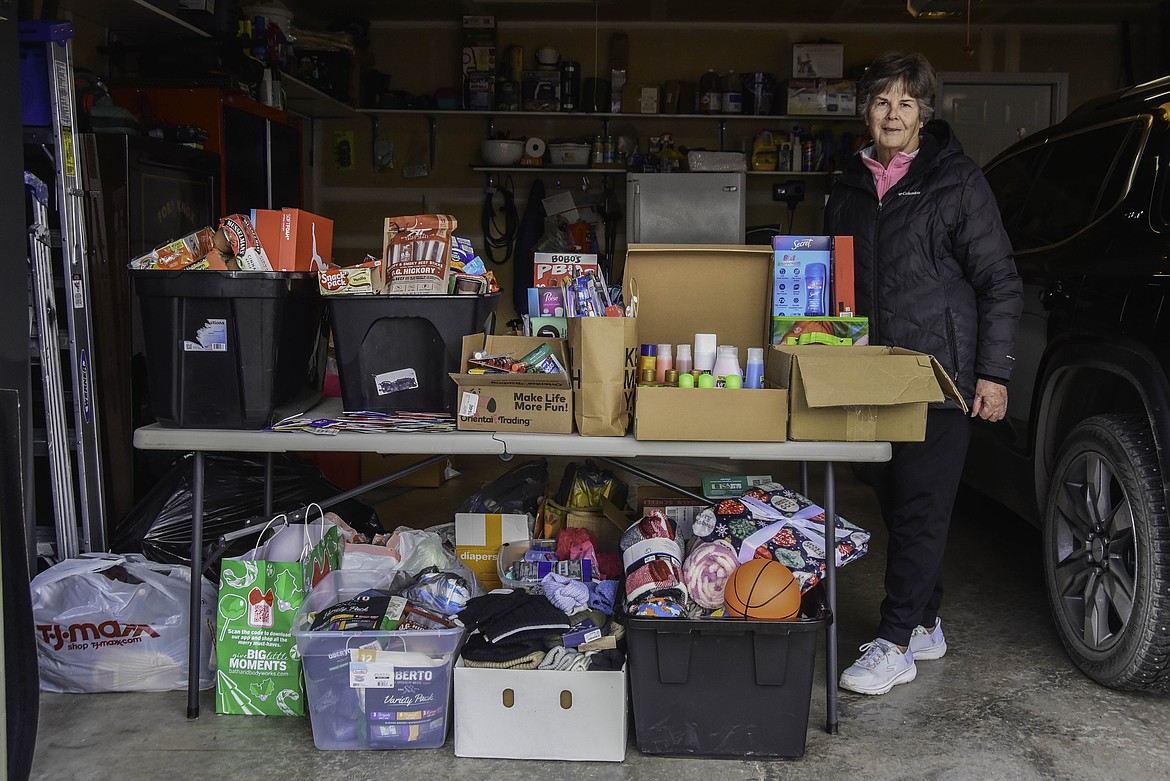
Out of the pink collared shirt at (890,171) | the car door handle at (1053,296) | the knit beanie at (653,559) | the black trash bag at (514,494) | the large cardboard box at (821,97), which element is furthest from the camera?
the large cardboard box at (821,97)

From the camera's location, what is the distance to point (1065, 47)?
22.4 feet

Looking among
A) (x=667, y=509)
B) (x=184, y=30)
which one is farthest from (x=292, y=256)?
(x=184, y=30)

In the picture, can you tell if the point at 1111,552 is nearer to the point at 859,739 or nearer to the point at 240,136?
the point at 859,739

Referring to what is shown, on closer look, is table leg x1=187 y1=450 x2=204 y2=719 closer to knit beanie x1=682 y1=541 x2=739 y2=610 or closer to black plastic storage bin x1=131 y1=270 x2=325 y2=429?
black plastic storage bin x1=131 y1=270 x2=325 y2=429

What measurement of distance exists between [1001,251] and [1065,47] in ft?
17.2

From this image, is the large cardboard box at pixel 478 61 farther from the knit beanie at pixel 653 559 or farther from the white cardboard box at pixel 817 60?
the knit beanie at pixel 653 559

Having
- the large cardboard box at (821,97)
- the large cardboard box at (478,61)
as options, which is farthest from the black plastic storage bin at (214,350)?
the large cardboard box at (821,97)

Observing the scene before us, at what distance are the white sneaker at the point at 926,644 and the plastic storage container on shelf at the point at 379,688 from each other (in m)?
1.39

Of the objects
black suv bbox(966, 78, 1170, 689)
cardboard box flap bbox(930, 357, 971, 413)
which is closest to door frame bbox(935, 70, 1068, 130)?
black suv bbox(966, 78, 1170, 689)

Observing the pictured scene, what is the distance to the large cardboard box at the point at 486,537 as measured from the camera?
9.51 ft

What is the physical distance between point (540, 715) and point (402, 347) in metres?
0.97

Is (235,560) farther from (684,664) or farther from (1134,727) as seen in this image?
(1134,727)

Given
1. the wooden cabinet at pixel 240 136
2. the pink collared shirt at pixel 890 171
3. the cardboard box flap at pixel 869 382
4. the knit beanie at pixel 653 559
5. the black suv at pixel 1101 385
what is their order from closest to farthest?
the cardboard box flap at pixel 869 382, the knit beanie at pixel 653 559, the black suv at pixel 1101 385, the pink collared shirt at pixel 890 171, the wooden cabinet at pixel 240 136

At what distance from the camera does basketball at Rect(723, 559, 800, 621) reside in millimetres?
2262
